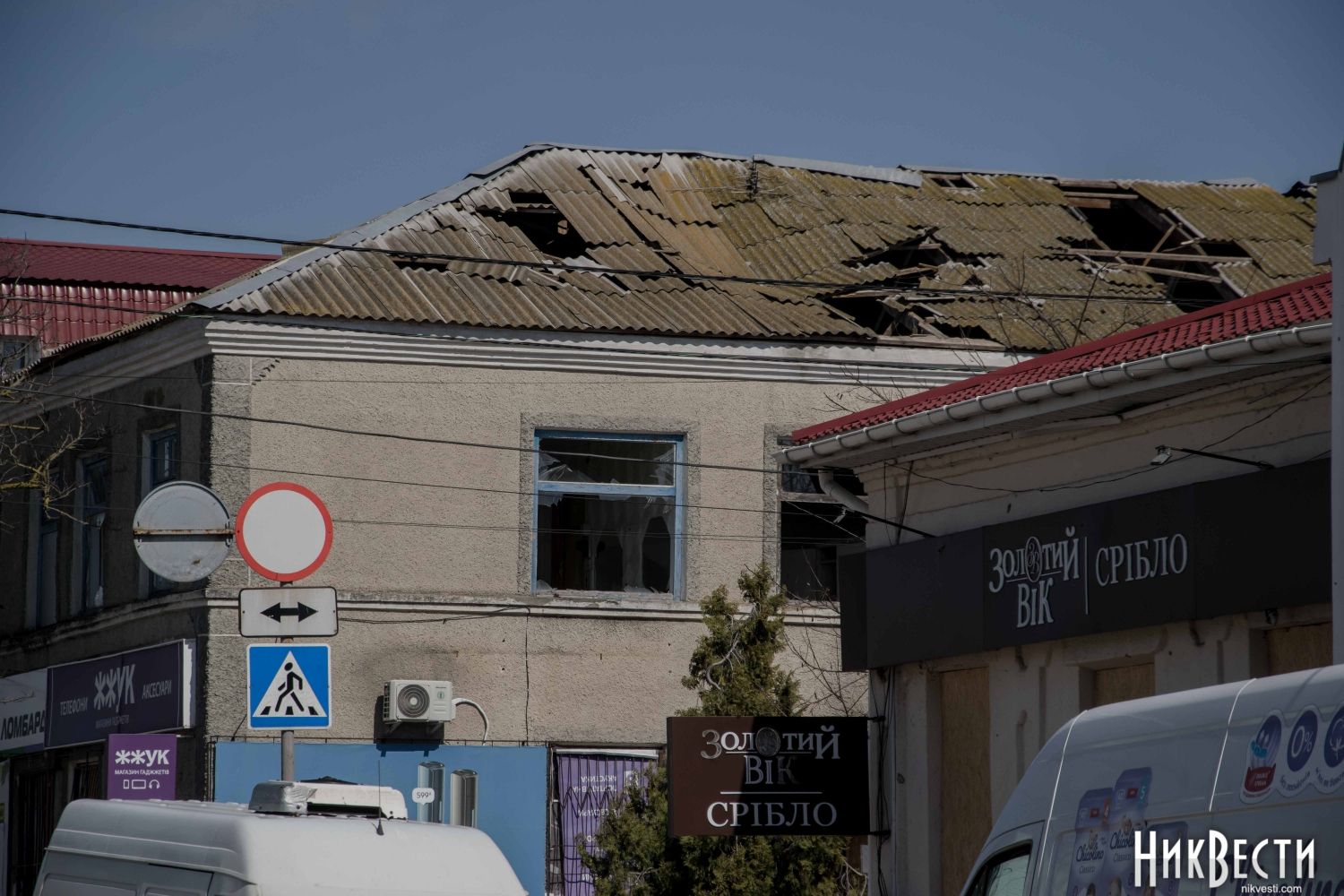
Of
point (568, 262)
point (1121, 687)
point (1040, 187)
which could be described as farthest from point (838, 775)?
point (1040, 187)

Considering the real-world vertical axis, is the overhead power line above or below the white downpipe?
above

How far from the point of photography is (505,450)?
69.5 feet

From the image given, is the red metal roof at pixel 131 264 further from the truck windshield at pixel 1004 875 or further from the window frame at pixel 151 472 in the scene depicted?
the truck windshield at pixel 1004 875

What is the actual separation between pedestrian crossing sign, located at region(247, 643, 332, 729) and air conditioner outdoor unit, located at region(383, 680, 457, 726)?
337 inches

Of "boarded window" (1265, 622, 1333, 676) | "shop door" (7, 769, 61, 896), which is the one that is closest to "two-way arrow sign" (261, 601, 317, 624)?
"boarded window" (1265, 622, 1333, 676)

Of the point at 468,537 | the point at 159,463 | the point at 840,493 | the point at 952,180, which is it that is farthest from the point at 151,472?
the point at 952,180

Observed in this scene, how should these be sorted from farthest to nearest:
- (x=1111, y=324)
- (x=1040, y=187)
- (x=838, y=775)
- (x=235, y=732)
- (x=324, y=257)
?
(x=1040, y=187)
(x=1111, y=324)
(x=324, y=257)
(x=235, y=732)
(x=838, y=775)

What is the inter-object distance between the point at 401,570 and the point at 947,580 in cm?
857

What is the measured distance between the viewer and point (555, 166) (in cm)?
2467

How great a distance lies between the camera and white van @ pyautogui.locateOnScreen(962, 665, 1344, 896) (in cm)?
618

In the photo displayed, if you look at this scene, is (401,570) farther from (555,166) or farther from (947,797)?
(947,797)

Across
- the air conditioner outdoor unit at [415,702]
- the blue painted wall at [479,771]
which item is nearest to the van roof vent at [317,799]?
the air conditioner outdoor unit at [415,702]

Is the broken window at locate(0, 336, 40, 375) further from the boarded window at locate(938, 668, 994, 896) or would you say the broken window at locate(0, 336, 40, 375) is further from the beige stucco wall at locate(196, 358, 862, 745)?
the boarded window at locate(938, 668, 994, 896)

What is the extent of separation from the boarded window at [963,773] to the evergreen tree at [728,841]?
8.20 feet
